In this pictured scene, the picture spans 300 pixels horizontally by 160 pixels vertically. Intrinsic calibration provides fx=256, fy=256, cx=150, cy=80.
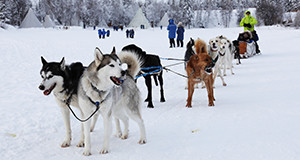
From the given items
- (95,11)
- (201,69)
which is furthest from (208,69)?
(95,11)

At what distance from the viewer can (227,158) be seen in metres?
2.55

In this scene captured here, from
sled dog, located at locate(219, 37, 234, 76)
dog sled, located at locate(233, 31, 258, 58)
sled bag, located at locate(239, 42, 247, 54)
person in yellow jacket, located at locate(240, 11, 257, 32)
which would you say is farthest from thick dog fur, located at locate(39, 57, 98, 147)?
person in yellow jacket, located at locate(240, 11, 257, 32)

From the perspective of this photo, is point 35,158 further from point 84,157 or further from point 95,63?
point 95,63

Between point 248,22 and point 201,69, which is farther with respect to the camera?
point 248,22

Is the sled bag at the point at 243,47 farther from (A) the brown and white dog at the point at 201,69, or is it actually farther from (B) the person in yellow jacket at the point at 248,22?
(A) the brown and white dog at the point at 201,69

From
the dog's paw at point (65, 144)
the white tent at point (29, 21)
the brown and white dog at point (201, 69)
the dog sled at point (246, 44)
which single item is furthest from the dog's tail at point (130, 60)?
the white tent at point (29, 21)

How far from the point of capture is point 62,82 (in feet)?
9.09

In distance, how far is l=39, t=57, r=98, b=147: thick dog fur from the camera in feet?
8.74

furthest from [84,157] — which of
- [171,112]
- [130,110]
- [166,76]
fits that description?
[166,76]

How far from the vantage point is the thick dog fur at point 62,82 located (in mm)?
2664

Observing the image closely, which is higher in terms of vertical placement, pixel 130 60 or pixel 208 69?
pixel 130 60

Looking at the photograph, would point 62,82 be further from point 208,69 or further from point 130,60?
point 208,69

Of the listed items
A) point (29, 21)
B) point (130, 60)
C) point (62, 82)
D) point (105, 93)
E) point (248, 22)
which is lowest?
point (105, 93)

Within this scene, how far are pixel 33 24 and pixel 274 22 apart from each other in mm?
45073
